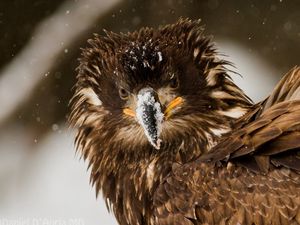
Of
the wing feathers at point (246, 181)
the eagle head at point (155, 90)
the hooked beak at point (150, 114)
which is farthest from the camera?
the eagle head at point (155, 90)

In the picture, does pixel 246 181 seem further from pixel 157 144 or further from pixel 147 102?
pixel 147 102

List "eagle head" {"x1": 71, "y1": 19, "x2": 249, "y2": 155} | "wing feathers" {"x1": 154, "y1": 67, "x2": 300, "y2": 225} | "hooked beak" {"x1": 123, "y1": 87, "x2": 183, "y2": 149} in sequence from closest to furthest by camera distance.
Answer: "wing feathers" {"x1": 154, "y1": 67, "x2": 300, "y2": 225} < "hooked beak" {"x1": 123, "y1": 87, "x2": 183, "y2": 149} < "eagle head" {"x1": 71, "y1": 19, "x2": 249, "y2": 155}

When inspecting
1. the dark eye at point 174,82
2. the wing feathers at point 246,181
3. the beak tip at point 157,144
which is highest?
the dark eye at point 174,82

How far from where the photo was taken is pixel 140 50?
5438 millimetres

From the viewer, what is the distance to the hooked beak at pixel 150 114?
5152mm

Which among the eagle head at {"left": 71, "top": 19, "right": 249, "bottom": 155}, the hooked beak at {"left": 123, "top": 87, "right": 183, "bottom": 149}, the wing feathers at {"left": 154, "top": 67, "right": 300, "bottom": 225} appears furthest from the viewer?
the eagle head at {"left": 71, "top": 19, "right": 249, "bottom": 155}

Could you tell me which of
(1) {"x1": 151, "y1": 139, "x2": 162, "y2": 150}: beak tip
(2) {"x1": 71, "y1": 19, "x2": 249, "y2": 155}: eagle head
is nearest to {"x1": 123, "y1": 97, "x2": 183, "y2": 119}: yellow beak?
(2) {"x1": 71, "y1": 19, "x2": 249, "y2": 155}: eagle head

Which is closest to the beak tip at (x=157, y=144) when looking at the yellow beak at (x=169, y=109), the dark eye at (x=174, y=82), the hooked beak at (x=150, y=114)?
the hooked beak at (x=150, y=114)

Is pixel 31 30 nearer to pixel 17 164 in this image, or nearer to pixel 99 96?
pixel 17 164

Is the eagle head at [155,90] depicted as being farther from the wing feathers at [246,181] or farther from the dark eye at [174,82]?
the wing feathers at [246,181]

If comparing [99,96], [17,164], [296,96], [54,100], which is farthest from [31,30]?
[296,96]

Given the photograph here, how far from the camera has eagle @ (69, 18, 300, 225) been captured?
16.3 feet

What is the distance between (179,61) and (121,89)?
14.7 inches

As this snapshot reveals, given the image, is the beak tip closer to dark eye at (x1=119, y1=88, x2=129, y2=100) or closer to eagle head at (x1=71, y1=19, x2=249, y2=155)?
eagle head at (x1=71, y1=19, x2=249, y2=155)
